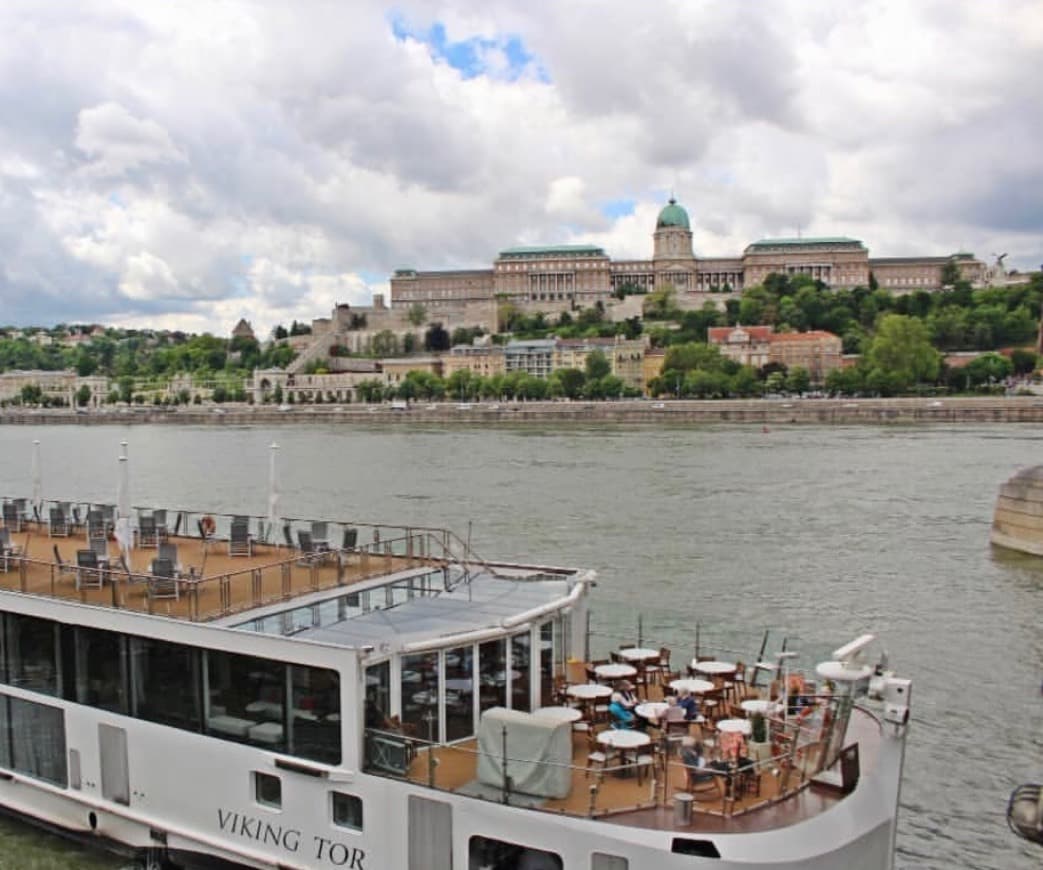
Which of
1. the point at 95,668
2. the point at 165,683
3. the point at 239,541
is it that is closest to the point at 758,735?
the point at 165,683

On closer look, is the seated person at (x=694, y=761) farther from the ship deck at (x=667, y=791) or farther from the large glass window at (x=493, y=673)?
the large glass window at (x=493, y=673)

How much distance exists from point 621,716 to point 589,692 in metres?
0.31

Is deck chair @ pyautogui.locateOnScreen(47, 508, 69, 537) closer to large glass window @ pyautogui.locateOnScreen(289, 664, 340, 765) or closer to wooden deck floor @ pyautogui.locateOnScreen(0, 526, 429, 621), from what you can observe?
wooden deck floor @ pyautogui.locateOnScreen(0, 526, 429, 621)

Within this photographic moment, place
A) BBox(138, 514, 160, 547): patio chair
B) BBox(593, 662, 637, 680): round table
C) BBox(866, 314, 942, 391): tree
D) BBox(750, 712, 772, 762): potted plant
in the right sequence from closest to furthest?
BBox(750, 712, 772, 762): potted plant, BBox(593, 662, 637, 680): round table, BBox(138, 514, 160, 547): patio chair, BBox(866, 314, 942, 391): tree

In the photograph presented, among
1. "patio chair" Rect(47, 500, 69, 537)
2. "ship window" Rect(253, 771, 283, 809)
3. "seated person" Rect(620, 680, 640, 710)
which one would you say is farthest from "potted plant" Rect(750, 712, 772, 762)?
"patio chair" Rect(47, 500, 69, 537)

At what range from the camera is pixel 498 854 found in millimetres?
7254

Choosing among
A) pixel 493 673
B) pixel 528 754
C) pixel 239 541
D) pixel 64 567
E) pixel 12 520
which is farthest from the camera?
pixel 12 520

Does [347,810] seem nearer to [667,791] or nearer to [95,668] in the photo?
[667,791]

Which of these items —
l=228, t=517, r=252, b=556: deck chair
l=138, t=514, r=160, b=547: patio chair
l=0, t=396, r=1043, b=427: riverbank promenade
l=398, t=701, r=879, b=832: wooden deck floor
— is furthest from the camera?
l=0, t=396, r=1043, b=427: riverbank promenade

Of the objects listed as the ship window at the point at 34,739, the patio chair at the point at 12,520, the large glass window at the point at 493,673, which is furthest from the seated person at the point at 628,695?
the patio chair at the point at 12,520

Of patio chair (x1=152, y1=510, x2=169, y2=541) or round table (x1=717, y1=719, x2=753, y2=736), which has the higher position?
patio chair (x1=152, y1=510, x2=169, y2=541)

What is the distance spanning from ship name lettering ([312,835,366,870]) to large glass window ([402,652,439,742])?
841 millimetres

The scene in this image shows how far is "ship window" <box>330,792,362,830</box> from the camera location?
25.1ft

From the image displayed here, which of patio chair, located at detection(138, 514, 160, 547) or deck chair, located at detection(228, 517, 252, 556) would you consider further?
patio chair, located at detection(138, 514, 160, 547)
